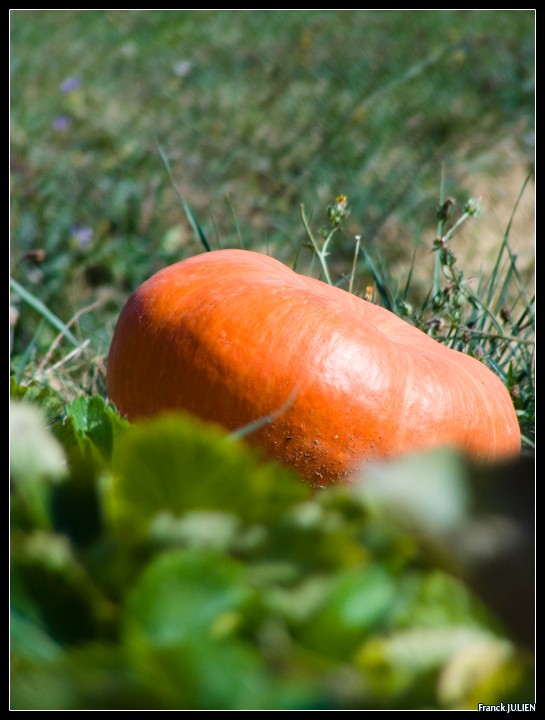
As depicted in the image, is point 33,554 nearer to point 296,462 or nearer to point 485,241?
point 296,462

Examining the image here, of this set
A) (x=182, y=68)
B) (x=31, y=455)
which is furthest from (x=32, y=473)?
(x=182, y=68)

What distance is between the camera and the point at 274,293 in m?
1.48

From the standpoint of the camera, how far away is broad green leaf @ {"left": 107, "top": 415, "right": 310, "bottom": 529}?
1.77ft

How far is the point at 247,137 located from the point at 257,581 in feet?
15.5

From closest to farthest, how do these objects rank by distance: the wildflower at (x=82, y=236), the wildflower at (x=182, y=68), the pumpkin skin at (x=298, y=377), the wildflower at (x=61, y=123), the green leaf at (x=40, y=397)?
the green leaf at (x=40, y=397)
the pumpkin skin at (x=298, y=377)
the wildflower at (x=82, y=236)
the wildflower at (x=61, y=123)
the wildflower at (x=182, y=68)

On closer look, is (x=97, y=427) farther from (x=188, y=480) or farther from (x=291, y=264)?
(x=291, y=264)

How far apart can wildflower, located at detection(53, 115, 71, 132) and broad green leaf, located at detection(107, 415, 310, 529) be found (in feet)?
14.2

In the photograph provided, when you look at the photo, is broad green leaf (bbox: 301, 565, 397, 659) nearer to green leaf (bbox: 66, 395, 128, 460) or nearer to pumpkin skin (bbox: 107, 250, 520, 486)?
green leaf (bbox: 66, 395, 128, 460)

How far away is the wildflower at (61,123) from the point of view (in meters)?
4.55

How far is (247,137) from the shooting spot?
5.00 metres

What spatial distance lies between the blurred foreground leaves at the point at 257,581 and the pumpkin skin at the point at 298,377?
0.80 metres

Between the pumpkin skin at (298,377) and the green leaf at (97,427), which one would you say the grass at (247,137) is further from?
the green leaf at (97,427)

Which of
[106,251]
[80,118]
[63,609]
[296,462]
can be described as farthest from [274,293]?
[80,118]

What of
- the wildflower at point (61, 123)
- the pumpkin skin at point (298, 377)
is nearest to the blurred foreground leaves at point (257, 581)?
the pumpkin skin at point (298, 377)
